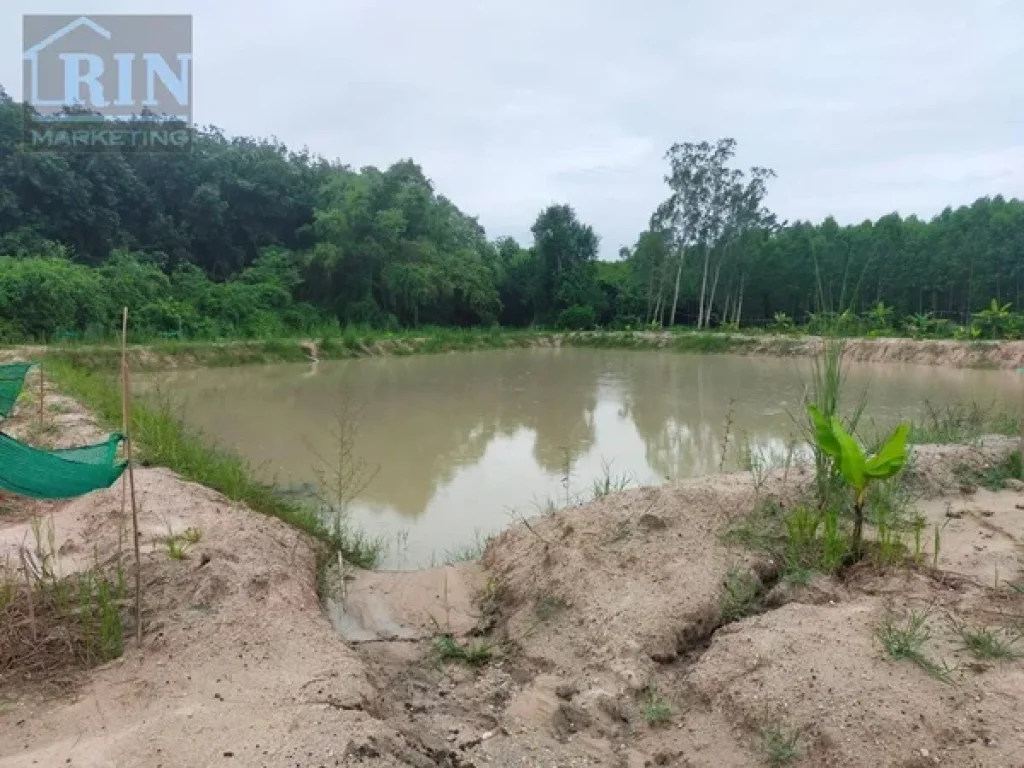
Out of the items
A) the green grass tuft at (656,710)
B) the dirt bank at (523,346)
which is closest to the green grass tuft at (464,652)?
the green grass tuft at (656,710)

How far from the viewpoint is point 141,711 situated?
6.61 ft

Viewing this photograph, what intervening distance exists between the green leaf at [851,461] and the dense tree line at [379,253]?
14.6 m

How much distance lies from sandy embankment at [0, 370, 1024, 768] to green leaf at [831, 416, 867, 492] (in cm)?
36

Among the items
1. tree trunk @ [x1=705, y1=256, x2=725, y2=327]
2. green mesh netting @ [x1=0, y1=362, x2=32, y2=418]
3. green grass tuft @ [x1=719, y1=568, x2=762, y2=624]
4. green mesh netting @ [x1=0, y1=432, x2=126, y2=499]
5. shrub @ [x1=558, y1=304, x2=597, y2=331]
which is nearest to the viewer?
green mesh netting @ [x1=0, y1=432, x2=126, y2=499]

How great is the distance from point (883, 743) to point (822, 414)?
4.97 ft

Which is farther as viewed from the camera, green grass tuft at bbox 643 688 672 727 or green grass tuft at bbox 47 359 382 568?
green grass tuft at bbox 47 359 382 568

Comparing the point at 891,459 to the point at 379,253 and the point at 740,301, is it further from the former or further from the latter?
the point at 740,301

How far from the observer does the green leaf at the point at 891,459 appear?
2703mm

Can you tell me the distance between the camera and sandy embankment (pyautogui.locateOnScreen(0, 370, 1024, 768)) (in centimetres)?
186

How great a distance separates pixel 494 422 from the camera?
9039 mm

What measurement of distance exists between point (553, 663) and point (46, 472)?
Answer: 1.97 metres

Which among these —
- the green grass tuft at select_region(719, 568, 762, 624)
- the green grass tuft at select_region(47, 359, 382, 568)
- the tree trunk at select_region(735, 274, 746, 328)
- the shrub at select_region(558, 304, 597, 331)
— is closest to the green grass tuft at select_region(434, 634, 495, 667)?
the green grass tuft at select_region(719, 568, 762, 624)

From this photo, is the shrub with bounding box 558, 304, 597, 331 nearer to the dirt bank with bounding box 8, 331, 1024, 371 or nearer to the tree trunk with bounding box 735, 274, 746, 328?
the dirt bank with bounding box 8, 331, 1024, 371

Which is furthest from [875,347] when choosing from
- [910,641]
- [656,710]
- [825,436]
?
[656,710]
